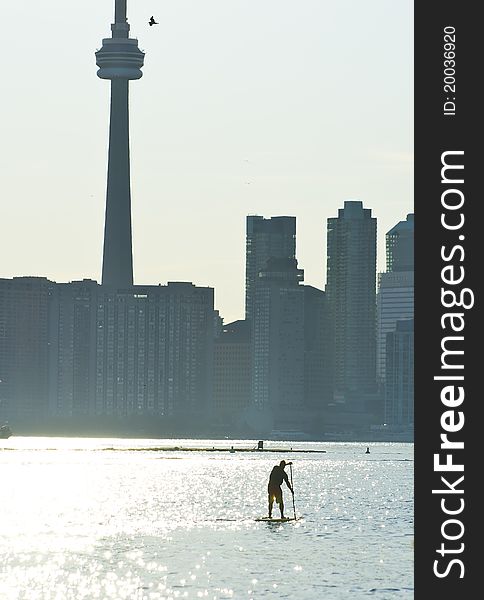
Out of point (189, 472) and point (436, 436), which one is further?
point (189, 472)

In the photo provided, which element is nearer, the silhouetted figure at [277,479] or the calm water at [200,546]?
the calm water at [200,546]

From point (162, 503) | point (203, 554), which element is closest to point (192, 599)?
point (203, 554)

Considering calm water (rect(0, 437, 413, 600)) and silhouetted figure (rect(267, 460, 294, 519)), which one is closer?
calm water (rect(0, 437, 413, 600))

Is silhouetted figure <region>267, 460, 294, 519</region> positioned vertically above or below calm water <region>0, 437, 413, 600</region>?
above

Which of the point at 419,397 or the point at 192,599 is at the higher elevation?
the point at 419,397

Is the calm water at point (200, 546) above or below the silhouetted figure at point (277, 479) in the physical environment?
below

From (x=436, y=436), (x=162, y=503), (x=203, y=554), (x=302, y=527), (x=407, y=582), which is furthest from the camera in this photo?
(x=162, y=503)

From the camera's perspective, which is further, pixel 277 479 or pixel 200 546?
pixel 277 479

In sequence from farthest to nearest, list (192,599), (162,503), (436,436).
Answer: (162,503) < (192,599) < (436,436)

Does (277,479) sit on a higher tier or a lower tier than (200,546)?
higher

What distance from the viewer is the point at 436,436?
41.3 ft

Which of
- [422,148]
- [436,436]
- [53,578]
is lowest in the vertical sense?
[53,578]

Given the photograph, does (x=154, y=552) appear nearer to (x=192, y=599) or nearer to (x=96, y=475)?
(x=192, y=599)

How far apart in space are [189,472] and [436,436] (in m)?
149
